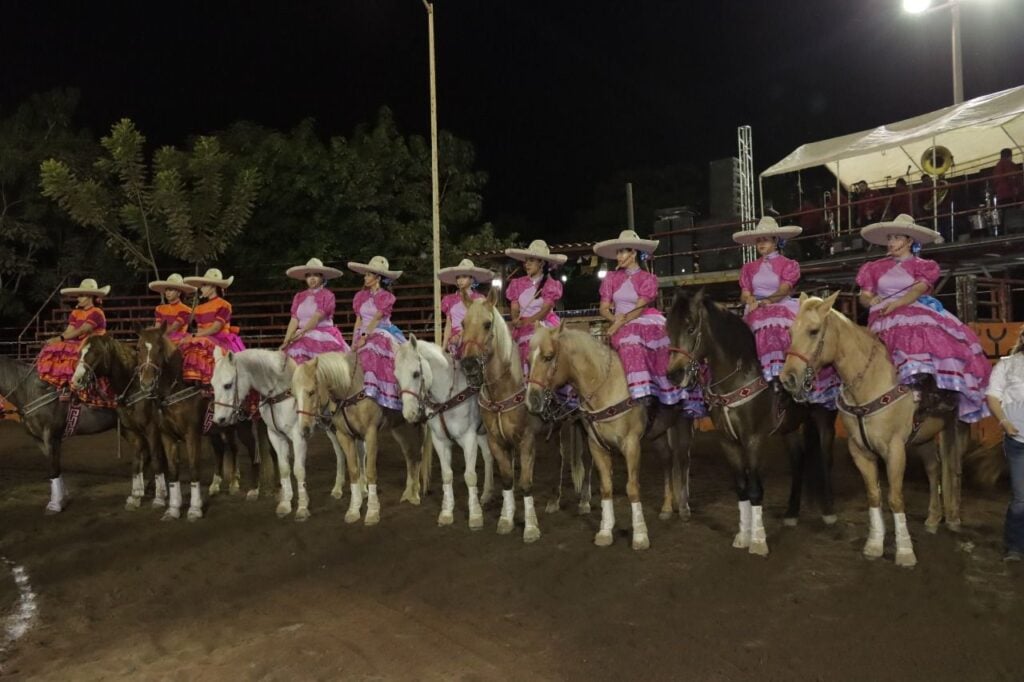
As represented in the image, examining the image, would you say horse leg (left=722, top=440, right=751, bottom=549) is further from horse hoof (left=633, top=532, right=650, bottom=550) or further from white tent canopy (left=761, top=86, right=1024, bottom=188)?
white tent canopy (left=761, top=86, right=1024, bottom=188)

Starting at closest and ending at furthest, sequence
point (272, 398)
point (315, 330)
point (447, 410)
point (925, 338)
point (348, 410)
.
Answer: point (925, 338), point (447, 410), point (348, 410), point (272, 398), point (315, 330)

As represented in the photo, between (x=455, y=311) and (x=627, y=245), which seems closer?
(x=627, y=245)

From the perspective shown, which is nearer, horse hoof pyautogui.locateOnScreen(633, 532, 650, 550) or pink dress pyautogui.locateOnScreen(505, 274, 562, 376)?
horse hoof pyautogui.locateOnScreen(633, 532, 650, 550)

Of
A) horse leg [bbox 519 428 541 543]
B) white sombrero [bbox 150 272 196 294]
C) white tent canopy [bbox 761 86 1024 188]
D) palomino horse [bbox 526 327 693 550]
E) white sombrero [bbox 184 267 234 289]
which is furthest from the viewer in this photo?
white tent canopy [bbox 761 86 1024 188]

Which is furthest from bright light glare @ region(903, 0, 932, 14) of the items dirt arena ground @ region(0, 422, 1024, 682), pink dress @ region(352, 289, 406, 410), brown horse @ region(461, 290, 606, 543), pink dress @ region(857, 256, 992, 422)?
pink dress @ region(352, 289, 406, 410)

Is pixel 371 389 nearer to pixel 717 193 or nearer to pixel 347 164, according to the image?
pixel 717 193

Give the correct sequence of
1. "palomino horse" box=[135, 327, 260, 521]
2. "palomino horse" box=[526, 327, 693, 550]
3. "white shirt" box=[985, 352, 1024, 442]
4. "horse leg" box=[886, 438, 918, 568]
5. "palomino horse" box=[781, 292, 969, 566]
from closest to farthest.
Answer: "white shirt" box=[985, 352, 1024, 442], "palomino horse" box=[781, 292, 969, 566], "horse leg" box=[886, 438, 918, 568], "palomino horse" box=[526, 327, 693, 550], "palomino horse" box=[135, 327, 260, 521]

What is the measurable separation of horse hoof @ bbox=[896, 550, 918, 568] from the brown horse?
3.14m

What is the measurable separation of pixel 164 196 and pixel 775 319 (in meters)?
19.4

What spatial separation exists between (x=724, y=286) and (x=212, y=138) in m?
15.3

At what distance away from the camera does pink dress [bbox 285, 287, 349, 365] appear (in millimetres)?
9125

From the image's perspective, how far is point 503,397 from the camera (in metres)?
7.23

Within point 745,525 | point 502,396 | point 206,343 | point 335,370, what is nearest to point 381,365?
point 335,370

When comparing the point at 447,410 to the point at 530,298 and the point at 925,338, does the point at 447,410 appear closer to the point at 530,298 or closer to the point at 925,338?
the point at 530,298
